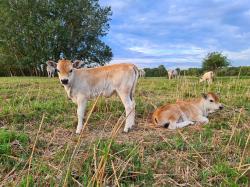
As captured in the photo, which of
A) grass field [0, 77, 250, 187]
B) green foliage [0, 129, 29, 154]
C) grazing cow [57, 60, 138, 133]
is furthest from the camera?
grazing cow [57, 60, 138, 133]

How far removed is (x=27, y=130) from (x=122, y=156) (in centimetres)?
312

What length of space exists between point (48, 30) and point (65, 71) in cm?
3527

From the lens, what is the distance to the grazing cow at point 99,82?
31.6ft

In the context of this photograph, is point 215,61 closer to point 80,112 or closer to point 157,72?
point 157,72

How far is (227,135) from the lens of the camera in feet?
25.3

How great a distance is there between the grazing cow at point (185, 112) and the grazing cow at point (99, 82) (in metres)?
0.72

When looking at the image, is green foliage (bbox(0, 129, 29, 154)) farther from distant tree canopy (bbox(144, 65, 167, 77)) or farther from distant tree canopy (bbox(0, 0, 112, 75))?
distant tree canopy (bbox(144, 65, 167, 77))

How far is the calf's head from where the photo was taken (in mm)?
9469

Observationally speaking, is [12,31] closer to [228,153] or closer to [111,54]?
[111,54]

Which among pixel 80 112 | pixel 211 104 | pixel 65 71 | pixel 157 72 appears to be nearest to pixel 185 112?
pixel 211 104

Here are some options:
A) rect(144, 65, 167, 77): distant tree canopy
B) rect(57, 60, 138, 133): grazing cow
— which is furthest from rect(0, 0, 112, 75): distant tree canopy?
rect(57, 60, 138, 133): grazing cow

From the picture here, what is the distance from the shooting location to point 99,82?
10008mm

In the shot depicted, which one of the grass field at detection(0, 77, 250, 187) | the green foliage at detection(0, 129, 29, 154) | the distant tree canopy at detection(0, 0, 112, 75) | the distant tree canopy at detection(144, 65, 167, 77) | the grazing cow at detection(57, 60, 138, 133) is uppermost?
the distant tree canopy at detection(0, 0, 112, 75)

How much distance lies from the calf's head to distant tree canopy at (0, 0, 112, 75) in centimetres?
3490
